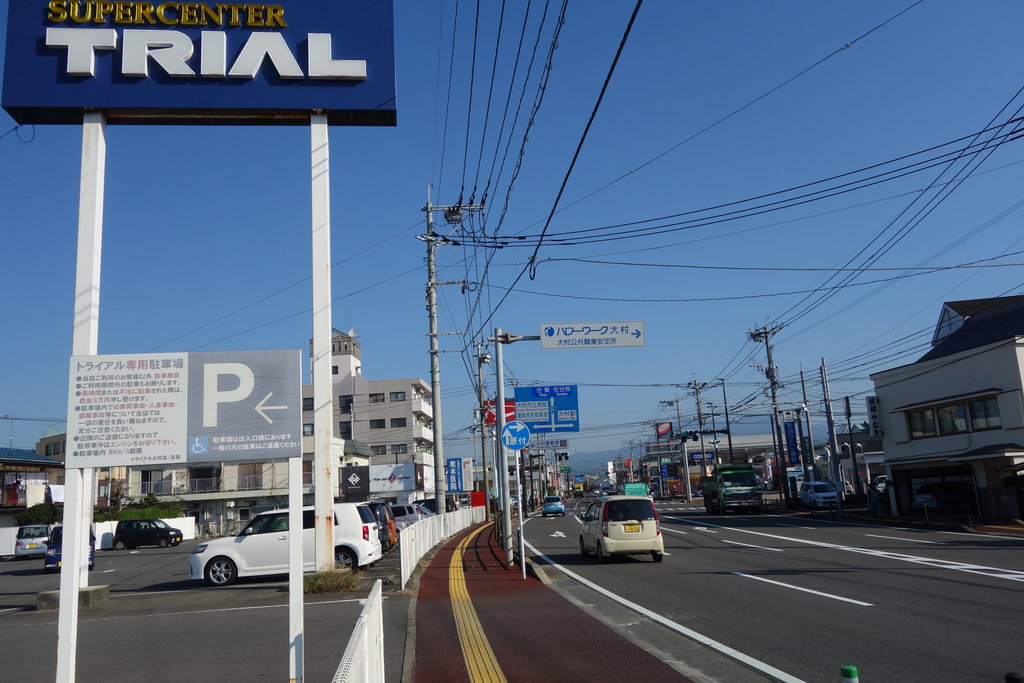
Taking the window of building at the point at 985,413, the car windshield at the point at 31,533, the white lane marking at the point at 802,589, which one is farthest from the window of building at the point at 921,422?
the car windshield at the point at 31,533

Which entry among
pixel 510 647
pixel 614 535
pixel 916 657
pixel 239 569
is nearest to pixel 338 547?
pixel 239 569

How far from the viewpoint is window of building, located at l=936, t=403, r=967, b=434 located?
99.9ft

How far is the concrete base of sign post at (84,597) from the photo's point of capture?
1430cm

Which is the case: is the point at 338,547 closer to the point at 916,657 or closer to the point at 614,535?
the point at 614,535

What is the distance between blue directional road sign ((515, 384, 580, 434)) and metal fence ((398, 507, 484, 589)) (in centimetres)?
434

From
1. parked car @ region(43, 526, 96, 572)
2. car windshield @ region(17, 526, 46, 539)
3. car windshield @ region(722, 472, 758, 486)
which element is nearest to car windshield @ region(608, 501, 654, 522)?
parked car @ region(43, 526, 96, 572)

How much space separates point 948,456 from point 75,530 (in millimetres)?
31829

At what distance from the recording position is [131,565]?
27250 millimetres

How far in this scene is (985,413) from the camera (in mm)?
29203

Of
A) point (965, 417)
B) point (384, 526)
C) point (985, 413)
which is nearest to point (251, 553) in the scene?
point (384, 526)

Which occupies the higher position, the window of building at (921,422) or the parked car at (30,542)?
the window of building at (921,422)

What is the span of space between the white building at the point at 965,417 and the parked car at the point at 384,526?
21.7 m

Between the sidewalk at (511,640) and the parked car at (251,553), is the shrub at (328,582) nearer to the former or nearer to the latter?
the sidewalk at (511,640)

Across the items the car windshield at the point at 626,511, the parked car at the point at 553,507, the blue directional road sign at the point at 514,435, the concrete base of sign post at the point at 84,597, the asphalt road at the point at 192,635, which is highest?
the blue directional road sign at the point at 514,435
